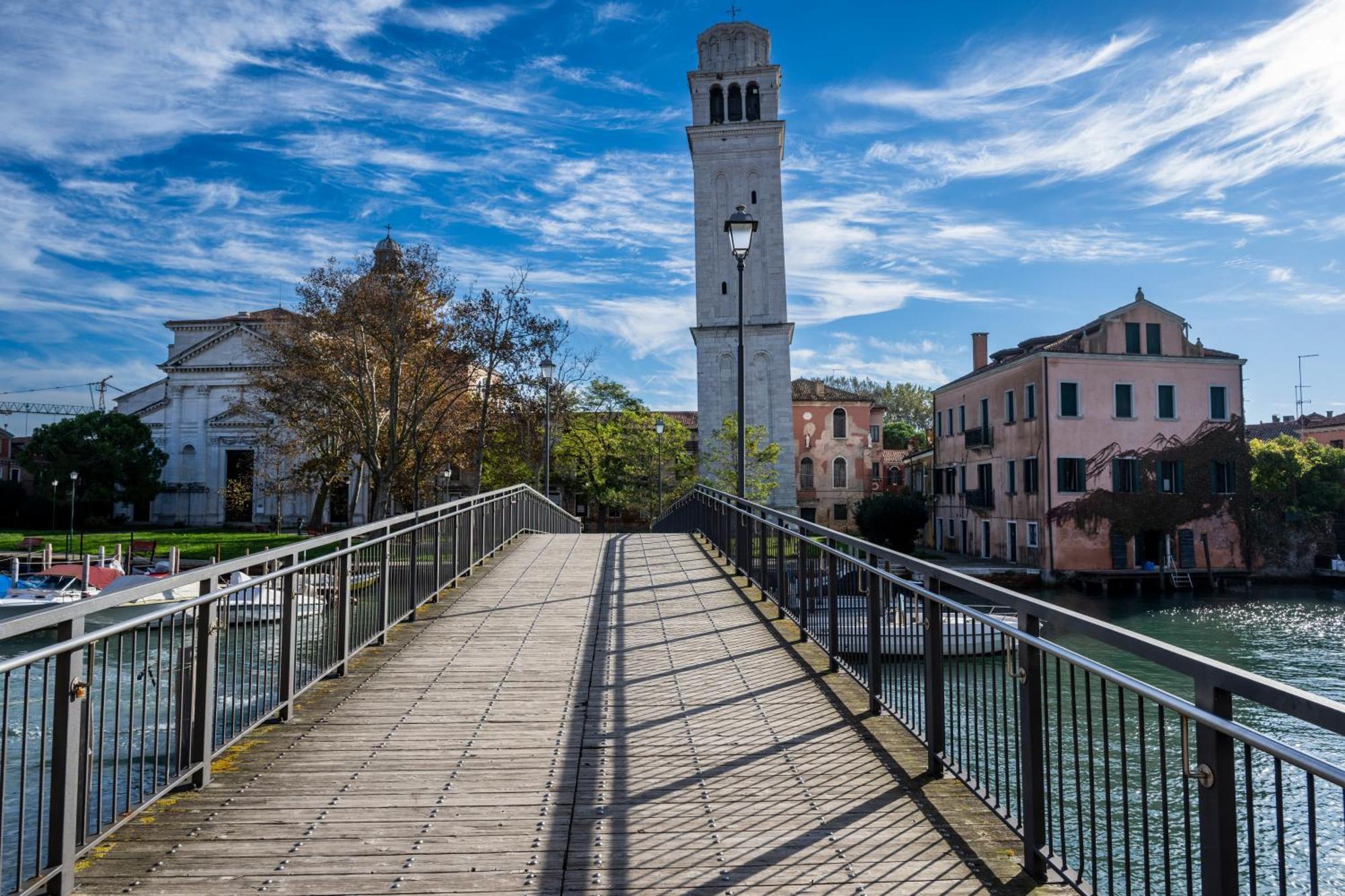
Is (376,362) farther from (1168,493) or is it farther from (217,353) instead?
(217,353)

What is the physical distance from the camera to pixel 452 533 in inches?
451

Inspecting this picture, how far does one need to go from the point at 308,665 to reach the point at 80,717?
118 inches

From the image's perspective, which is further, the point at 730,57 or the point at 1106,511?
the point at 730,57

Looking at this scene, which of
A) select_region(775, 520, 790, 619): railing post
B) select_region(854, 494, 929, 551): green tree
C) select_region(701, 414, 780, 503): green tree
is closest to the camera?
select_region(775, 520, 790, 619): railing post

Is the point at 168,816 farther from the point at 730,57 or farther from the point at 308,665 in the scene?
the point at 730,57

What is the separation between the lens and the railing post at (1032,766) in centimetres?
370

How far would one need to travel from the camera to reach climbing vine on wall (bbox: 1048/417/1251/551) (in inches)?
1649

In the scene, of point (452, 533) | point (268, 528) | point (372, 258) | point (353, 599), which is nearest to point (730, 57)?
point (372, 258)

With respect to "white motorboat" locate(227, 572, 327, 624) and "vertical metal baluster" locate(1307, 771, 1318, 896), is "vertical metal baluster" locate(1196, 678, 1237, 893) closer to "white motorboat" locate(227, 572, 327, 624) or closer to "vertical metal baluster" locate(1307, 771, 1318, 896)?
"vertical metal baluster" locate(1307, 771, 1318, 896)

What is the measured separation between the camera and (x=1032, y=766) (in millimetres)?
3727

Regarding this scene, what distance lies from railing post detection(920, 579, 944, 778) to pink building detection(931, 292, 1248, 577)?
131 ft

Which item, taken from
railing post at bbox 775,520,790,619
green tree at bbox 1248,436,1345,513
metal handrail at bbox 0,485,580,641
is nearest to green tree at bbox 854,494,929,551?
green tree at bbox 1248,436,1345,513

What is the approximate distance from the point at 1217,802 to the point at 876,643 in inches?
130

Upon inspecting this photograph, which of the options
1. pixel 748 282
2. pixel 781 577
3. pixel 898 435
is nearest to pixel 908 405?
pixel 898 435
